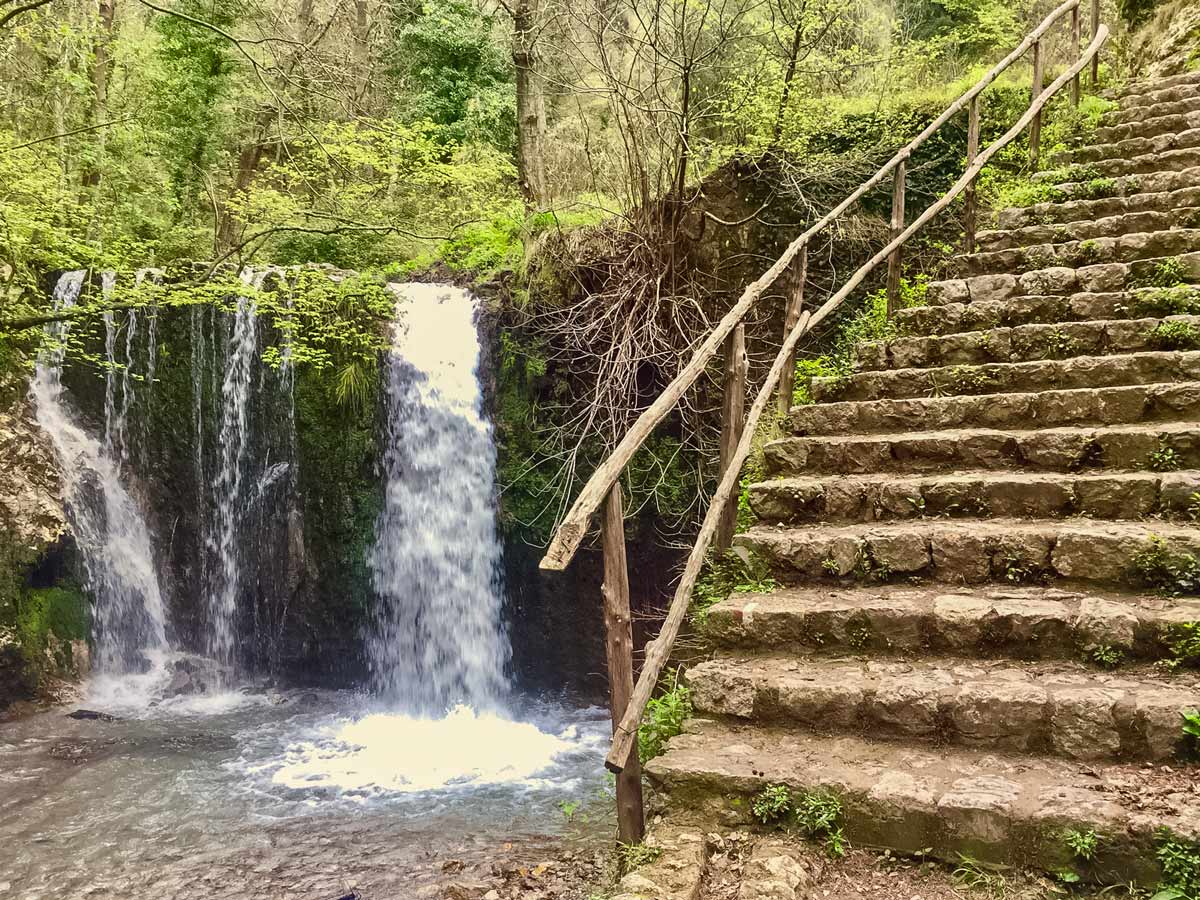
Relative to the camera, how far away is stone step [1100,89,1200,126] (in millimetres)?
6816

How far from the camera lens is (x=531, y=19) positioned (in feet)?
31.2

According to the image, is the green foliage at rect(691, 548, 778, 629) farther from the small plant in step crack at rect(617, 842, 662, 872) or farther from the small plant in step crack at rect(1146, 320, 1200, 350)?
the small plant in step crack at rect(1146, 320, 1200, 350)

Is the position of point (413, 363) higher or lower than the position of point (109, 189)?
lower

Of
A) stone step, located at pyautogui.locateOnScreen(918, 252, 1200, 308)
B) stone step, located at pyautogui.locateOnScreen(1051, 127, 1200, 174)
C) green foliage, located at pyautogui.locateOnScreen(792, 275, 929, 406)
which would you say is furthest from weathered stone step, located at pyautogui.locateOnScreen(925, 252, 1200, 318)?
stone step, located at pyautogui.locateOnScreen(1051, 127, 1200, 174)

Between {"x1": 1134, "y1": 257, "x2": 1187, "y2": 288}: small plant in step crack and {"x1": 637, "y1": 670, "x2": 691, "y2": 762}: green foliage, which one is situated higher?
{"x1": 1134, "y1": 257, "x2": 1187, "y2": 288}: small plant in step crack

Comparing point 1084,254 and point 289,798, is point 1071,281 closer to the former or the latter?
point 1084,254

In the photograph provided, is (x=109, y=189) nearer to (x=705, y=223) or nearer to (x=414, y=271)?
(x=414, y=271)

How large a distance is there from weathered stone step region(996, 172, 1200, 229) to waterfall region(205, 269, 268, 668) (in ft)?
28.5

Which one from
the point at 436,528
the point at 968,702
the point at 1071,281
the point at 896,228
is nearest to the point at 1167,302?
the point at 1071,281

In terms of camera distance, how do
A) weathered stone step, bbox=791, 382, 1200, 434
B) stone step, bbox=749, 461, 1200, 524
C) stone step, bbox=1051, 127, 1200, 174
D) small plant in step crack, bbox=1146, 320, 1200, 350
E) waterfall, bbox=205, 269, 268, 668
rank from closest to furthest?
1. stone step, bbox=749, 461, 1200, 524
2. weathered stone step, bbox=791, 382, 1200, 434
3. small plant in step crack, bbox=1146, 320, 1200, 350
4. stone step, bbox=1051, 127, 1200, 174
5. waterfall, bbox=205, 269, 268, 668

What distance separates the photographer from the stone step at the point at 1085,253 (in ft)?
15.9

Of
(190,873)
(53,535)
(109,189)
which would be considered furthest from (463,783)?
(109,189)

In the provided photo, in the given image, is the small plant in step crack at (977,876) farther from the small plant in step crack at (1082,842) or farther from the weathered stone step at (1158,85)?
the weathered stone step at (1158,85)

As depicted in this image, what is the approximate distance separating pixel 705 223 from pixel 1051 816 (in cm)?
635
